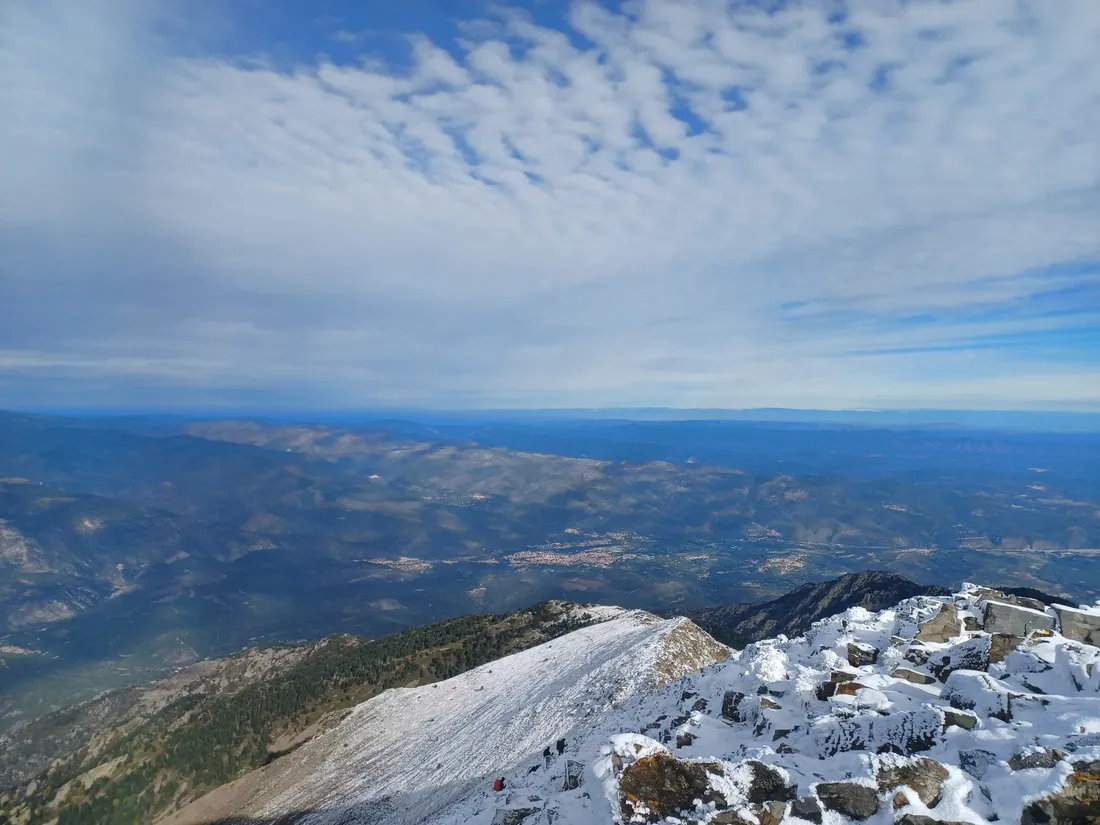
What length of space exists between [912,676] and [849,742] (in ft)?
24.8

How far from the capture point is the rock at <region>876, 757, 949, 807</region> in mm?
16219

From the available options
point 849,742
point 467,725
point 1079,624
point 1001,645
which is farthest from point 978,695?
point 467,725

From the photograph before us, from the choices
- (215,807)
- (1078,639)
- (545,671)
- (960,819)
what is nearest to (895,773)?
(960,819)

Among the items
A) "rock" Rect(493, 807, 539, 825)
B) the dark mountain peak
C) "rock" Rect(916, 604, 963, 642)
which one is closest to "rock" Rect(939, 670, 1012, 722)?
"rock" Rect(916, 604, 963, 642)

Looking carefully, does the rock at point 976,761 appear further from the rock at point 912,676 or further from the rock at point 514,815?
the rock at point 514,815

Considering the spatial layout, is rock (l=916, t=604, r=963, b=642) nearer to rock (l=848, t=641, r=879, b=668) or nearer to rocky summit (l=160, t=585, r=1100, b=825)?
rocky summit (l=160, t=585, r=1100, b=825)

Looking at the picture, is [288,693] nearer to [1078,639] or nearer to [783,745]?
[783,745]

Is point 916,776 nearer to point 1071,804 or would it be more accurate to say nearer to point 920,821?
point 920,821

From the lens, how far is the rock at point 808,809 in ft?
54.9

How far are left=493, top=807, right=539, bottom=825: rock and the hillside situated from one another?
57171mm

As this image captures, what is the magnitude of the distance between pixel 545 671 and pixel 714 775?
49772mm

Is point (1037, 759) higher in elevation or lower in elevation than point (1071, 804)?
higher

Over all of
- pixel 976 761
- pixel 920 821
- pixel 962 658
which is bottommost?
pixel 962 658

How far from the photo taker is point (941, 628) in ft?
→ 99.0
